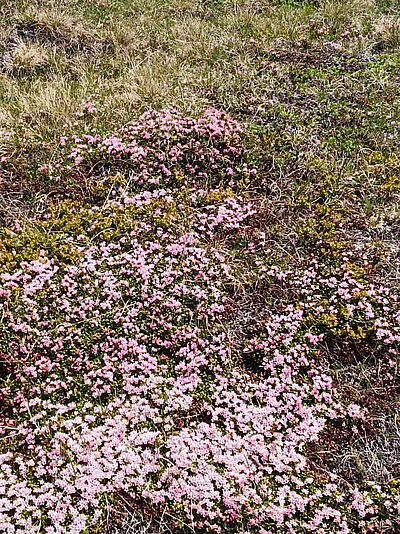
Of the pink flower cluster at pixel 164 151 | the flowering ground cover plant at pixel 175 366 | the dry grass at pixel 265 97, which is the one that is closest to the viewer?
the flowering ground cover plant at pixel 175 366

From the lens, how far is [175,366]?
565 cm

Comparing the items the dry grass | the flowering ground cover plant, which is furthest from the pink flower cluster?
the dry grass

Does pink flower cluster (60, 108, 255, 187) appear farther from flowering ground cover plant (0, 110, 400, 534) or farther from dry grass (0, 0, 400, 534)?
dry grass (0, 0, 400, 534)

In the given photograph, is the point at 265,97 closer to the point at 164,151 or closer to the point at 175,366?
the point at 164,151

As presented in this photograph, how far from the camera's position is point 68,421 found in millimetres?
5035

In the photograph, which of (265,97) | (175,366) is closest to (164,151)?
(265,97)

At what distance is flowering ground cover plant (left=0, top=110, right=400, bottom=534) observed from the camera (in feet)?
15.2

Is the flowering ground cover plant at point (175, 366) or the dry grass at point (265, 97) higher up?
the dry grass at point (265, 97)

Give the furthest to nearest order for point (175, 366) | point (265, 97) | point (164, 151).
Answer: point (265, 97), point (164, 151), point (175, 366)

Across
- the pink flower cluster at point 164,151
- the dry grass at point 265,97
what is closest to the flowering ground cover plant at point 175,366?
the pink flower cluster at point 164,151

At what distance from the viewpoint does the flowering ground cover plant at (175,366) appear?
462cm

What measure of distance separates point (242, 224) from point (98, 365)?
272 cm

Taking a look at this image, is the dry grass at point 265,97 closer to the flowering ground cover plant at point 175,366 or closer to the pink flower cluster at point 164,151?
the flowering ground cover plant at point 175,366

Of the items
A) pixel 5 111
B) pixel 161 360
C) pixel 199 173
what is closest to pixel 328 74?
pixel 199 173
